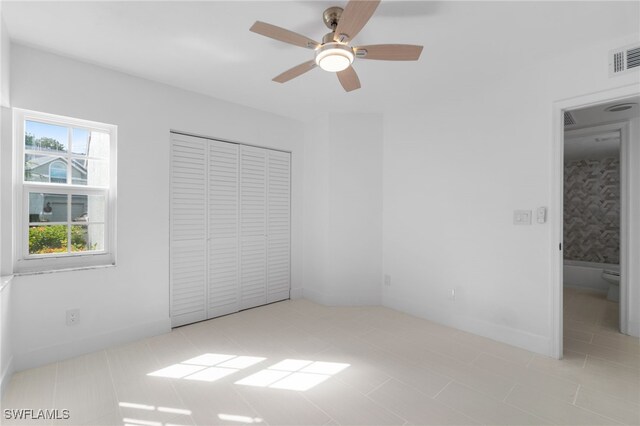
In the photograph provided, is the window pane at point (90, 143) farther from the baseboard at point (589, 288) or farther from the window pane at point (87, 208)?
the baseboard at point (589, 288)

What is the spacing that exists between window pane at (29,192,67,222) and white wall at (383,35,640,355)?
3.46 metres

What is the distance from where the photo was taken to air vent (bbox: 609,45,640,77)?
2.26 m

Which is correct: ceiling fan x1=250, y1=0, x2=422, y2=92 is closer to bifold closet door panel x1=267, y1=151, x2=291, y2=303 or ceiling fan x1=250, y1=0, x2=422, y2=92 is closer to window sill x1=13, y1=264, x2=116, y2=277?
bifold closet door panel x1=267, y1=151, x2=291, y2=303

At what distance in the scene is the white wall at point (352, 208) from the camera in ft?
13.3

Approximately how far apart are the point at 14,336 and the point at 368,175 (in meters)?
3.77

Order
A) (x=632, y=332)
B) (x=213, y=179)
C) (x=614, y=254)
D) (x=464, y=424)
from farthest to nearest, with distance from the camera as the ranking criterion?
(x=614, y=254) < (x=213, y=179) < (x=632, y=332) < (x=464, y=424)

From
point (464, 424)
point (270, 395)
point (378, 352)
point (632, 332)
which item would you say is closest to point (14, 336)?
point (270, 395)

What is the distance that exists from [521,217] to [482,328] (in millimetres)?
1184

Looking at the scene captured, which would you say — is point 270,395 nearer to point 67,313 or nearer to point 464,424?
point 464,424

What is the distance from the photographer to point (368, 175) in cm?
406

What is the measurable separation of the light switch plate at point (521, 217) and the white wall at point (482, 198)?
0.05 metres

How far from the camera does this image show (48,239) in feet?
8.66

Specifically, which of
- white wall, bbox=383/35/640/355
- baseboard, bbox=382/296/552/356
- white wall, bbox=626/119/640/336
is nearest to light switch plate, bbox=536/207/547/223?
white wall, bbox=383/35/640/355

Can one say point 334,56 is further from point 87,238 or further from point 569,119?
point 569,119
